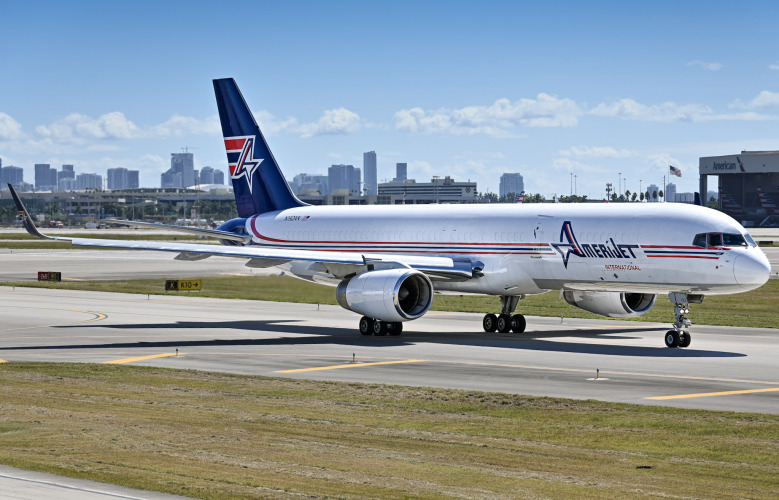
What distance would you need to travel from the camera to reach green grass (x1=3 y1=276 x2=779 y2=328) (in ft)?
169

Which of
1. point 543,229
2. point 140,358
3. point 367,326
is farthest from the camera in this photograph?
point 367,326

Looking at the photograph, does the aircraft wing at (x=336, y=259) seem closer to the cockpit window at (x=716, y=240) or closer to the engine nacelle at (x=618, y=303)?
the engine nacelle at (x=618, y=303)

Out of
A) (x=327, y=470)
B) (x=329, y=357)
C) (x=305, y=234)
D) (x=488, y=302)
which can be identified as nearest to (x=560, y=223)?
(x=329, y=357)

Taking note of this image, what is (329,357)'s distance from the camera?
35.5 meters

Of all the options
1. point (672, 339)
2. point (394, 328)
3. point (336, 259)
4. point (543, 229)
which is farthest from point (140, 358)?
point (672, 339)

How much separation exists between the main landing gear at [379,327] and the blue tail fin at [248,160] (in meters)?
13.1

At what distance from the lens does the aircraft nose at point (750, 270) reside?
35594 millimetres

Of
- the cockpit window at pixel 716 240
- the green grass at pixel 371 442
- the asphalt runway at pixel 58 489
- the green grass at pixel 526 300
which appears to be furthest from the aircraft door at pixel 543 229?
the asphalt runway at pixel 58 489

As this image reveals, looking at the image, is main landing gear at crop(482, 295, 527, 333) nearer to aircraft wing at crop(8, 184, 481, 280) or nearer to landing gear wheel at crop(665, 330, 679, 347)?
aircraft wing at crop(8, 184, 481, 280)

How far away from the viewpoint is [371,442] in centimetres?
2039

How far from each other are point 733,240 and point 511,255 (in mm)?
8717

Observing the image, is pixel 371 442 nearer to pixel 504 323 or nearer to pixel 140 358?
pixel 140 358

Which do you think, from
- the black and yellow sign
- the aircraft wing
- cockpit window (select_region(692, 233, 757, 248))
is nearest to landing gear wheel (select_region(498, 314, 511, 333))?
the aircraft wing

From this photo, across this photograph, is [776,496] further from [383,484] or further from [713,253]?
[713,253]
